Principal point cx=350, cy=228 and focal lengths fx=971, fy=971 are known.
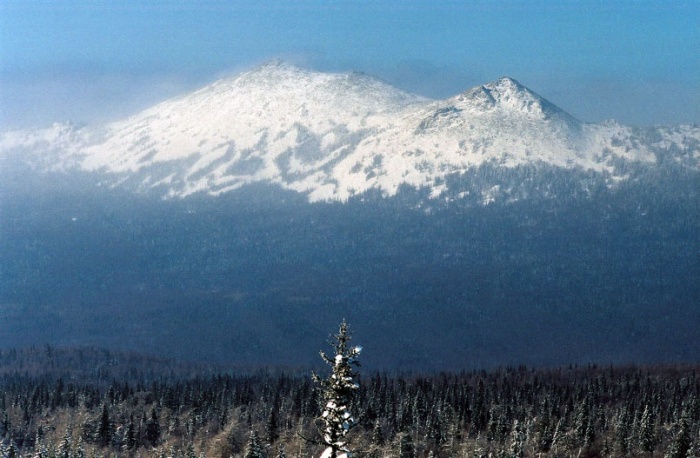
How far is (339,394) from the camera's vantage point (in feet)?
175

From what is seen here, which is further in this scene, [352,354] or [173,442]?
[173,442]

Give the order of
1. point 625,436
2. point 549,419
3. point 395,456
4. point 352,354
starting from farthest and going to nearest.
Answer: point 549,419 → point 625,436 → point 395,456 → point 352,354

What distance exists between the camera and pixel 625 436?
182 m

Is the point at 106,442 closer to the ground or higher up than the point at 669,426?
closer to the ground

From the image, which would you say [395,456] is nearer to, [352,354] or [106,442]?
[106,442]

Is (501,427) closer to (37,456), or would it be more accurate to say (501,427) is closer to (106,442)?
(106,442)

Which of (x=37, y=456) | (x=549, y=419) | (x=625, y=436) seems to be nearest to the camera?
(x=37, y=456)

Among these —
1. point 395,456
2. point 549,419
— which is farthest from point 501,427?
point 395,456

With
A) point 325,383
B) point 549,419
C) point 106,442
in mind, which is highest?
point 325,383

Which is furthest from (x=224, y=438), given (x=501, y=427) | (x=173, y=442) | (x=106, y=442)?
(x=501, y=427)

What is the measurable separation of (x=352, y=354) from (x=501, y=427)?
152 meters

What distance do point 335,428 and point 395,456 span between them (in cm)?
11985

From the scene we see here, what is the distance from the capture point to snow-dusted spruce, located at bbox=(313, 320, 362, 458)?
52906mm

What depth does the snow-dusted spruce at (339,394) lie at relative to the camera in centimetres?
5291
